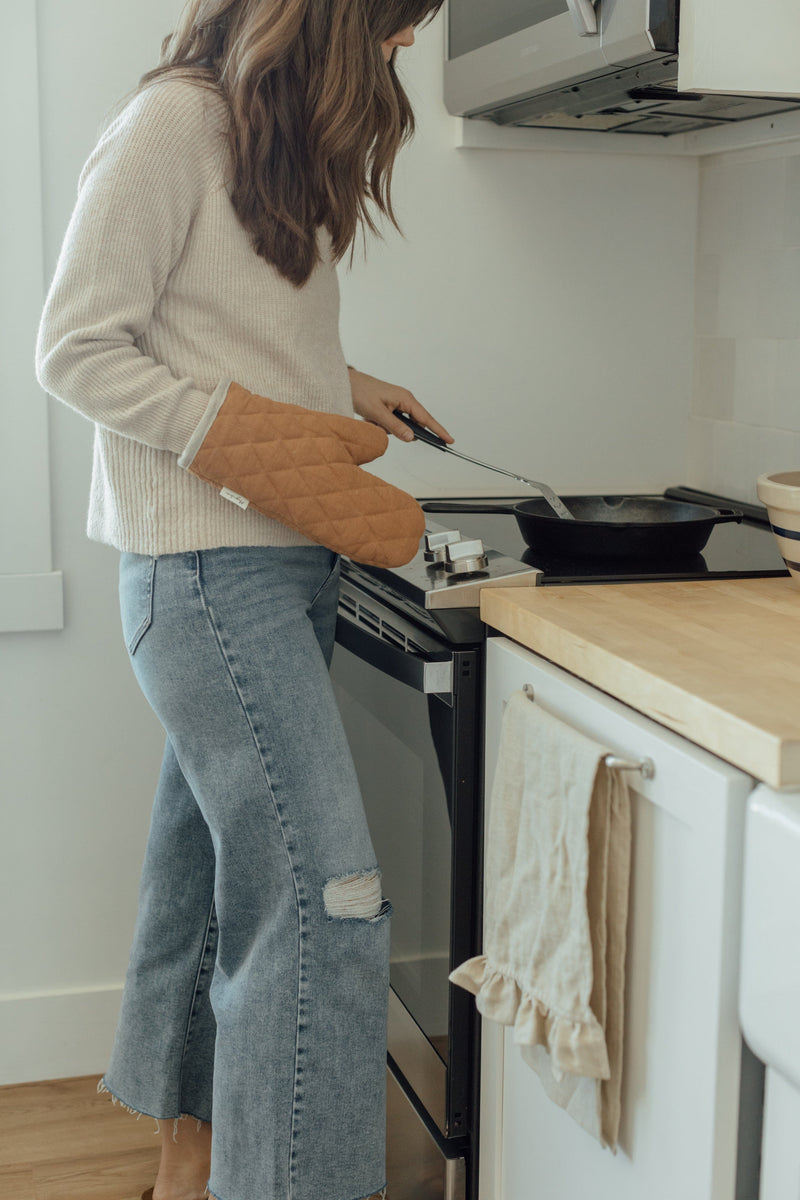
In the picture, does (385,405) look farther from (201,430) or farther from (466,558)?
(201,430)

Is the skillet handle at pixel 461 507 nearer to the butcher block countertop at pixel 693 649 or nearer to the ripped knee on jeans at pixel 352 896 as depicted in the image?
the butcher block countertop at pixel 693 649

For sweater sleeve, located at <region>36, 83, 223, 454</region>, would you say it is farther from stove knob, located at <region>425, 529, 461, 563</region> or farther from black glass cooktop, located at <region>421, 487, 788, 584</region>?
black glass cooktop, located at <region>421, 487, 788, 584</region>

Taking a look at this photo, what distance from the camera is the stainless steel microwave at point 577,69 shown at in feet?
4.17

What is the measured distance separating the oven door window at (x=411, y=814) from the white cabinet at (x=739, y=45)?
2.28 ft

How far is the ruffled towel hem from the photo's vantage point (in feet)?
3.27

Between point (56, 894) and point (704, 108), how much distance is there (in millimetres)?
1458

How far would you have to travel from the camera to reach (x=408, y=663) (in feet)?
4.33

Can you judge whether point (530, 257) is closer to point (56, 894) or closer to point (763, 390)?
point (763, 390)

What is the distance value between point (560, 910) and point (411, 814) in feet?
1.45

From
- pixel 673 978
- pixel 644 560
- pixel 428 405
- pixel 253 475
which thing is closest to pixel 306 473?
pixel 253 475

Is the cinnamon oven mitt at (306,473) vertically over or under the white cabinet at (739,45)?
under

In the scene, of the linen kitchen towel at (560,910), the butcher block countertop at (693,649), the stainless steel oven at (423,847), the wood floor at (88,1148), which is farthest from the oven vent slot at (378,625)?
the wood floor at (88,1148)

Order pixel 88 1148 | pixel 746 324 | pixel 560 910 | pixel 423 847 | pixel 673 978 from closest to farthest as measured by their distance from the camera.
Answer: pixel 673 978, pixel 560 910, pixel 423 847, pixel 88 1148, pixel 746 324

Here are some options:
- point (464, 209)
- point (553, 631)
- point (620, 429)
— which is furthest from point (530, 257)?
point (553, 631)
